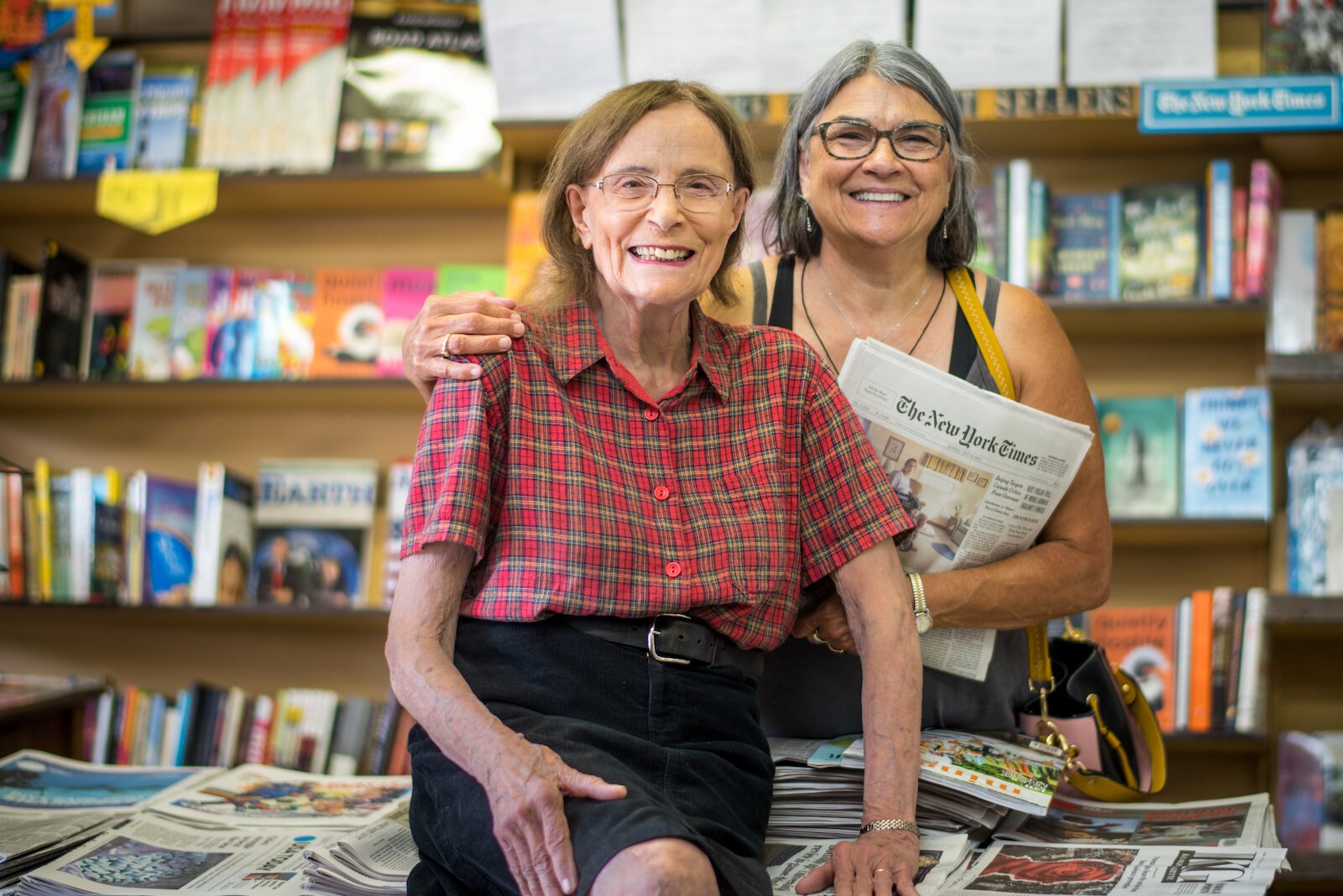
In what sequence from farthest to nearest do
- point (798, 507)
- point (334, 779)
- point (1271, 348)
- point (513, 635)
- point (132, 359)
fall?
1. point (132, 359)
2. point (1271, 348)
3. point (334, 779)
4. point (798, 507)
5. point (513, 635)

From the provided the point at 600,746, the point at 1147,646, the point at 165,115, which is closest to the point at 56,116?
the point at 165,115

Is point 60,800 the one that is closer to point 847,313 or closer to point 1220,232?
point 847,313

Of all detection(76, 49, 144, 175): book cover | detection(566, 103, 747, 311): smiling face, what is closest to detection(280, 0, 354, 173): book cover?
detection(76, 49, 144, 175): book cover

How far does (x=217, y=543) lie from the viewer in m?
2.80

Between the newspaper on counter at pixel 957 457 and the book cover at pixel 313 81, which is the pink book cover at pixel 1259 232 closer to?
the newspaper on counter at pixel 957 457

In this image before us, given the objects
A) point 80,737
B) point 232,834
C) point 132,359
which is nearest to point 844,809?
point 232,834

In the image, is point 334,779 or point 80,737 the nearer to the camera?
point 334,779

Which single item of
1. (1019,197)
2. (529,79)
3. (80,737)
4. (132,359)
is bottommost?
(80,737)

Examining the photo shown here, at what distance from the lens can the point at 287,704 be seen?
278cm

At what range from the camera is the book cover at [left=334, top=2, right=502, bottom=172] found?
2844mm

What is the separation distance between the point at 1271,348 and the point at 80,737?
2618 millimetres

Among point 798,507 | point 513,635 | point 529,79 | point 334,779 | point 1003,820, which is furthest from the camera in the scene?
point 529,79

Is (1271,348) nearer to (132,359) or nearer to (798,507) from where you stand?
(798,507)

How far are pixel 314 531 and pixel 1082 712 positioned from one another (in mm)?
1863
